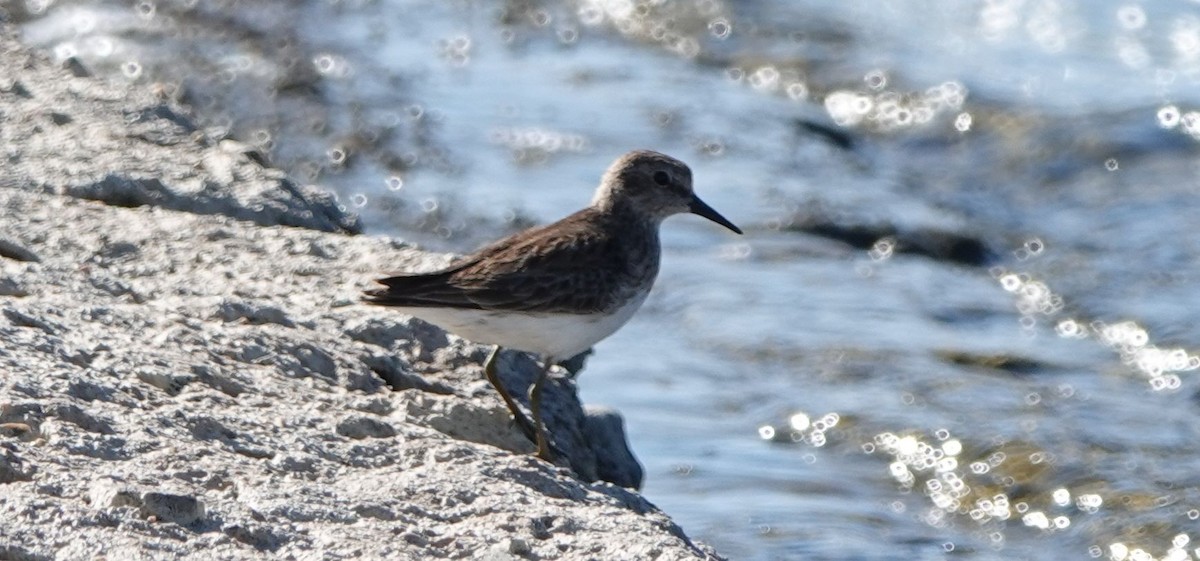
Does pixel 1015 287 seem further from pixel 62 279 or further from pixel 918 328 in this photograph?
pixel 62 279

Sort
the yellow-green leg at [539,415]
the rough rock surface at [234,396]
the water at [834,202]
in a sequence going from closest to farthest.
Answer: the rough rock surface at [234,396]
the yellow-green leg at [539,415]
the water at [834,202]

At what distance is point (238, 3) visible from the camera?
14734 mm

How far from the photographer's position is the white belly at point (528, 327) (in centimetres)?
570

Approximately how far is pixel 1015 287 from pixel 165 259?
20.0ft

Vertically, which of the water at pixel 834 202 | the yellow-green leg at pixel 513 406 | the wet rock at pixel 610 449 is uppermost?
the water at pixel 834 202

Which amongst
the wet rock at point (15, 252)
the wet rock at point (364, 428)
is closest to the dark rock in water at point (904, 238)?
the wet rock at point (15, 252)

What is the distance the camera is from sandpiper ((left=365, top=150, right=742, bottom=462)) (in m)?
5.67

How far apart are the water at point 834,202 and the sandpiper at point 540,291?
1.61 metres

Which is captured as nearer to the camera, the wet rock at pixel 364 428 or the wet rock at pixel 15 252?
the wet rock at pixel 364 428

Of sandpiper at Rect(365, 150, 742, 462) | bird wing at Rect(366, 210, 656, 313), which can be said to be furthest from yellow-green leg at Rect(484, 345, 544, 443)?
bird wing at Rect(366, 210, 656, 313)

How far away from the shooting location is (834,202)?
12.1 meters

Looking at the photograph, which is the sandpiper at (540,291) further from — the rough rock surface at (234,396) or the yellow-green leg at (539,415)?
the rough rock surface at (234,396)

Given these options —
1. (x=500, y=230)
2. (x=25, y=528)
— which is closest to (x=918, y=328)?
(x=500, y=230)

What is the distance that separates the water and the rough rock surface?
2005 mm
